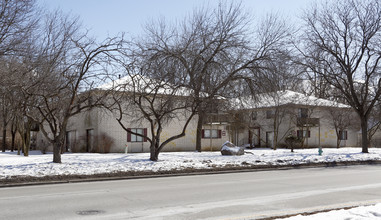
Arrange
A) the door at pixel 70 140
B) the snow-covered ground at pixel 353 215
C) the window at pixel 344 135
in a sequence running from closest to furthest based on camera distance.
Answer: the snow-covered ground at pixel 353 215, the door at pixel 70 140, the window at pixel 344 135

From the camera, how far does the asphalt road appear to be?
299 inches

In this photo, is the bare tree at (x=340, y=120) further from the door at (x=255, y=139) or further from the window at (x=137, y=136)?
the window at (x=137, y=136)

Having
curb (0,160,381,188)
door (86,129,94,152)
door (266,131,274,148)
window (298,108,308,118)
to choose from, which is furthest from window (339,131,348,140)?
door (86,129,94,152)

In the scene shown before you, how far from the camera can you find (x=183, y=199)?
367 inches

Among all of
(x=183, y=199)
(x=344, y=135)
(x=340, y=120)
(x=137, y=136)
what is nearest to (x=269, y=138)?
(x=340, y=120)

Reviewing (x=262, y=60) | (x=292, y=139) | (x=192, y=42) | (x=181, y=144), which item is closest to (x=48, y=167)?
(x=192, y=42)

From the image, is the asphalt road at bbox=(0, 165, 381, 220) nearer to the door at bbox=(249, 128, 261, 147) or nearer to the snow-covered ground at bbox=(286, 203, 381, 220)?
the snow-covered ground at bbox=(286, 203, 381, 220)

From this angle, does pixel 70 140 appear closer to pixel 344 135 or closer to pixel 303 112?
pixel 303 112

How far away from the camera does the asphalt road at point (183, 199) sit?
299 inches

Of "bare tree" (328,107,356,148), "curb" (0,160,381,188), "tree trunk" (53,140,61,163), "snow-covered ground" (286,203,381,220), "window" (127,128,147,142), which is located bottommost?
"curb" (0,160,381,188)

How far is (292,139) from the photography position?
30.7m

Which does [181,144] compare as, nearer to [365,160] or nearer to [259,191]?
[365,160]

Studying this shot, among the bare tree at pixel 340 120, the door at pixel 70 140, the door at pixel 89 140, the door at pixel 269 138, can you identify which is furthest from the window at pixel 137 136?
the bare tree at pixel 340 120

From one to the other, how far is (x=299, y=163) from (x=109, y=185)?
1185cm
